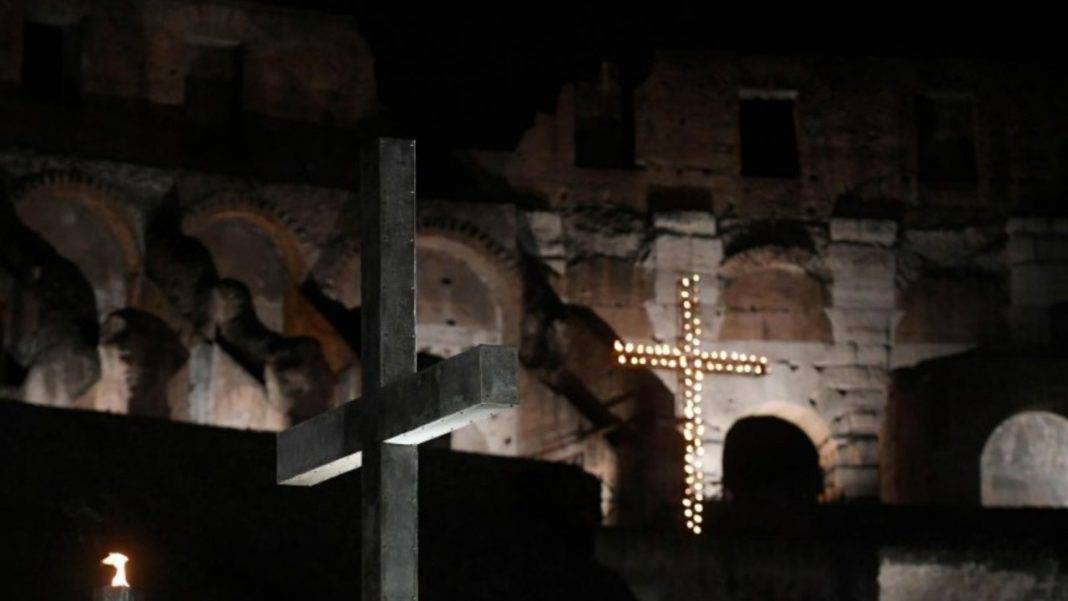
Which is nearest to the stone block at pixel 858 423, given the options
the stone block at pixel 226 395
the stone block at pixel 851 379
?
the stone block at pixel 851 379

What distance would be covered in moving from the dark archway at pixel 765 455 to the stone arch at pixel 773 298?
4225mm

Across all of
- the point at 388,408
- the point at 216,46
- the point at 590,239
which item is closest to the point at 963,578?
the point at 590,239

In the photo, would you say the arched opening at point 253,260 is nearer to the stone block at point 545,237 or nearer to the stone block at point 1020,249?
the stone block at point 545,237

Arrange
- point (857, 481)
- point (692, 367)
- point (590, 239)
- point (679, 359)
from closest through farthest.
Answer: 1. point (679, 359)
2. point (692, 367)
3. point (857, 481)
4. point (590, 239)

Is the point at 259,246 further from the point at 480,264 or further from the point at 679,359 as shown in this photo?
the point at 679,359

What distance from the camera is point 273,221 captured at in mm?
24406

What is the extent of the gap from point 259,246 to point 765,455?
967 cm

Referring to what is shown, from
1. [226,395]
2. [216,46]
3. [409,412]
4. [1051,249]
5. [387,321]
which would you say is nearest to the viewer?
[409,412]

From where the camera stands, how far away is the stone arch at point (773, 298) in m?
26.3

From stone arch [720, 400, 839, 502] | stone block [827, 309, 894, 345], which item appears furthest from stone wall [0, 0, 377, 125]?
stone block [827, 309, 894, 345]

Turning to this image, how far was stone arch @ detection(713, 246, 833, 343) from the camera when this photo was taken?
2628cm

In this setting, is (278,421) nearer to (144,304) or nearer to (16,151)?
(144,304)

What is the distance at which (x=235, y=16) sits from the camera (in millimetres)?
25250

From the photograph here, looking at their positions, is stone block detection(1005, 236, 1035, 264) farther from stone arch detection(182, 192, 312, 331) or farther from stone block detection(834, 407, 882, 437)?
stone arch detection(182, 192, 312, 331)
